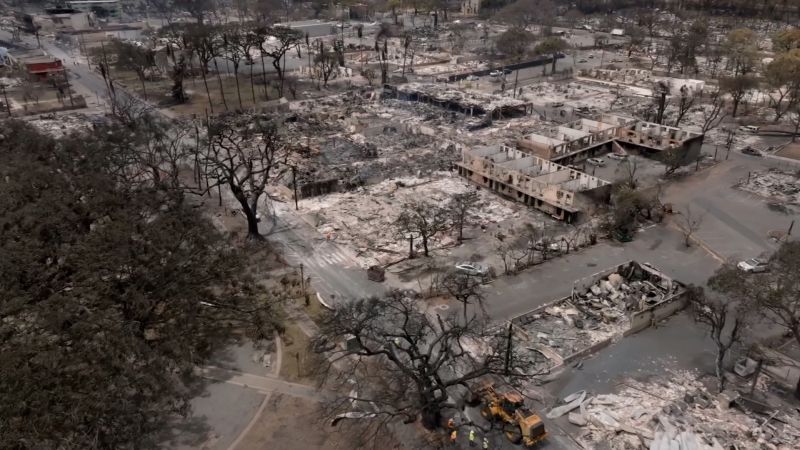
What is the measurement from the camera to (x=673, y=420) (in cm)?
2067

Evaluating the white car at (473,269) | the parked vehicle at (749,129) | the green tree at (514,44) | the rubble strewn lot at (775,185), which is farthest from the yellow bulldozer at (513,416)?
the green tree at (514,44)

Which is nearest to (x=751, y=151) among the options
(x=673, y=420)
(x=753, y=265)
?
(x=753, y=265)

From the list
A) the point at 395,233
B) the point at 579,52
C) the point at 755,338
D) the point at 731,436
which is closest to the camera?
the point at 731,436

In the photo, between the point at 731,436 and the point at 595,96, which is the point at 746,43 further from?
the point at 731,436

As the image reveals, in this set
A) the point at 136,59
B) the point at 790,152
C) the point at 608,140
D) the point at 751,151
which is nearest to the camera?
the point at 751,151

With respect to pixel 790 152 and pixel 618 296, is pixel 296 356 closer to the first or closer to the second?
pixel 618 296

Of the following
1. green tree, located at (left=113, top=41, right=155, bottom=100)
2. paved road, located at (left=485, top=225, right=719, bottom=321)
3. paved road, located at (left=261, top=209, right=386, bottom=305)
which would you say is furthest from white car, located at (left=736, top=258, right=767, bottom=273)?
green tree, located at (left=113, top=41, right=155, bottom=100)

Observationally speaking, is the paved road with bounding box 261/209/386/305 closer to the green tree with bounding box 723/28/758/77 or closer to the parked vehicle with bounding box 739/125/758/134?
the parked vehicle with bounding box 739/125/758/134

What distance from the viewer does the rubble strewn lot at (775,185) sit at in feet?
131

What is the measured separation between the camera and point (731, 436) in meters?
20.1

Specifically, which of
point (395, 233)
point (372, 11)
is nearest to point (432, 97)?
point (395, 233)

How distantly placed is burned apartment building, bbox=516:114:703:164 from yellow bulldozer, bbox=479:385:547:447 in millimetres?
27409

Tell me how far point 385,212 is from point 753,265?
840 inches

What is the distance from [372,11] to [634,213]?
4378 inches
